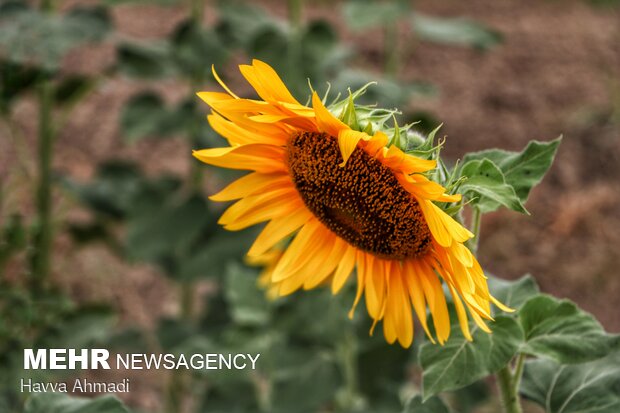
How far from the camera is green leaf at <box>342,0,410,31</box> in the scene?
1804 millimetres

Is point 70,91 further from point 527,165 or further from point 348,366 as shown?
point 527,165

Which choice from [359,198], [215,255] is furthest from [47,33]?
[359,198]

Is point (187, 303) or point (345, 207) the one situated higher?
point (345, 207)

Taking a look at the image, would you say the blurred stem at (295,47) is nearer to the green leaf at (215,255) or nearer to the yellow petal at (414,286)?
A: the green leaf at (215,255)

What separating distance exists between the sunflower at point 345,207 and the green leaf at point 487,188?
40mm

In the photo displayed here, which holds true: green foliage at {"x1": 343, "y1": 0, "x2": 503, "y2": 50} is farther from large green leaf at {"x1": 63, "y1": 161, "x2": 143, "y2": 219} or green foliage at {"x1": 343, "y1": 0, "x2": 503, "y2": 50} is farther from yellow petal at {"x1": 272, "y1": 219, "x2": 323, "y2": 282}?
yellow petal at {"x1": 272, "y1": 219, "x2": 323, "y2": 282}

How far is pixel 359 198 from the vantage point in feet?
2.94

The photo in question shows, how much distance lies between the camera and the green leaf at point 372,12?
1.80 meters

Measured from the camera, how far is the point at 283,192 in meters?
0.98

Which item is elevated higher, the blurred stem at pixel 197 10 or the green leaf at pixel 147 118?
the blurred stem at pixel 197 10

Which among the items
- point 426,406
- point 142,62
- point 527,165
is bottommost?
point 142,62

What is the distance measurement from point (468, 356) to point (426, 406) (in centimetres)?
9

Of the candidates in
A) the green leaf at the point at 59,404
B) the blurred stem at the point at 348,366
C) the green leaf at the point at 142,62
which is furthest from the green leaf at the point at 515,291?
the green leaf at the point at 142,62

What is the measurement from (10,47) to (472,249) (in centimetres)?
103
